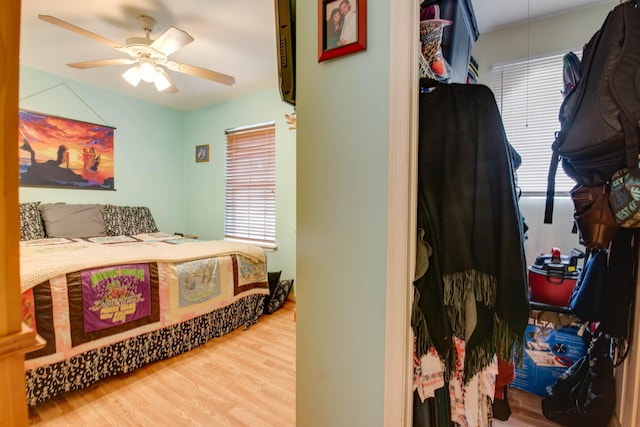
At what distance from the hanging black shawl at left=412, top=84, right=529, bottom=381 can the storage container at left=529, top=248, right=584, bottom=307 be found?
2.81 ft

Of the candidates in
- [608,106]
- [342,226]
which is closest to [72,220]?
[342,226]

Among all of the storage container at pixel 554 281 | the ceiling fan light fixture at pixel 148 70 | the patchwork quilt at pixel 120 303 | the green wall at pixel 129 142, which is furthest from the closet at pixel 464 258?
the green wall at pixel 129 142

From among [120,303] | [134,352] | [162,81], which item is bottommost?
[134,352]

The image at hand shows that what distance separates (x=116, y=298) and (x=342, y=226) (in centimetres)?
172

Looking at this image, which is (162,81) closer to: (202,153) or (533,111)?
(202,153)

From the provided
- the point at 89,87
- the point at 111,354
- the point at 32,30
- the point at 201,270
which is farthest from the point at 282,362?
the point at 89,87

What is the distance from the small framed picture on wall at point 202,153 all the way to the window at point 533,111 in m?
3.63

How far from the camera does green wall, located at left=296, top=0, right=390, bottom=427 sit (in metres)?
0.91

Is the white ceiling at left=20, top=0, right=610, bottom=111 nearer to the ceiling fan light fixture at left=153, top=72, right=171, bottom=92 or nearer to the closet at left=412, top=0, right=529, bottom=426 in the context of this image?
the ceiling fan light fixture at left=153, top=72, right=171, bottom=92

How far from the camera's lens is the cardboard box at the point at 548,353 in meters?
1.65

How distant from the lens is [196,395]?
1.77 m

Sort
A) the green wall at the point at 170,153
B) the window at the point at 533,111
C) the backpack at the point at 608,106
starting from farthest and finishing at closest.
Result: the green wall at the point at 170,153
the window at the point at 533,111
the backpack at the point at 608,106

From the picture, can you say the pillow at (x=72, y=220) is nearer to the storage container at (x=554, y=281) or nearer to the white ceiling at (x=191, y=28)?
the white ceiling at (x=191, y=28)

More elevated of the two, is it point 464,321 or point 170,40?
point 170,40
